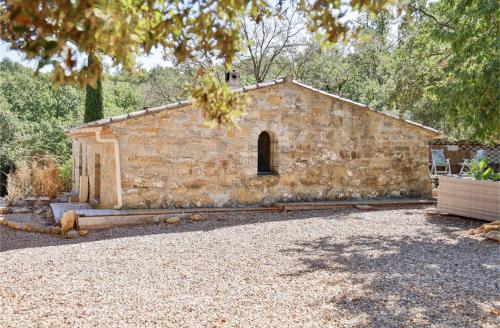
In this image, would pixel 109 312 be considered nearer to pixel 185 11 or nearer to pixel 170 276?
pixel 170 276

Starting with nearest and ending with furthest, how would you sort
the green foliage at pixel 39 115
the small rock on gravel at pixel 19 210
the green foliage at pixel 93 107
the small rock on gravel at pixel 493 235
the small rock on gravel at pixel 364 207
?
the small rock on gravel at pixel 493 235, the small rock on gravel at pixel 364 207, the small rock on gravel at pixel 19 210, the green foliage at pixel 39 115, the green foliage at pixel 93 107

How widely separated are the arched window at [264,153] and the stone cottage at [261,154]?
0.03 metres

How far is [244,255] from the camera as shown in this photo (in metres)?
6.59

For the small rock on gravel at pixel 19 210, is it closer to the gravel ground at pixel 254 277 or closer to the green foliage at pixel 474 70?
the gravel ground at pixel 254 277

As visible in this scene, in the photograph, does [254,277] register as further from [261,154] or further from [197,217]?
[261,154]

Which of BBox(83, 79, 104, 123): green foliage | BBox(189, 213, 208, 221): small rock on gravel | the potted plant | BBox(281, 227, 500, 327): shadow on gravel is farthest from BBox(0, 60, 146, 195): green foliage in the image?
the potted plant

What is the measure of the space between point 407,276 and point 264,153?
6.23 m

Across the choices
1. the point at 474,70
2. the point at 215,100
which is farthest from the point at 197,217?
the point at 215,100

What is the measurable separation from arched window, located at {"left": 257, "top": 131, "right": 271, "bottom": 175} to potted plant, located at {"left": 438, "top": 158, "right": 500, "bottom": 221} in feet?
13.0

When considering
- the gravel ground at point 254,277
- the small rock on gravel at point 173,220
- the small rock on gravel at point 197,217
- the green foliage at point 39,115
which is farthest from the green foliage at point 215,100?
the green foliage at point 39,115

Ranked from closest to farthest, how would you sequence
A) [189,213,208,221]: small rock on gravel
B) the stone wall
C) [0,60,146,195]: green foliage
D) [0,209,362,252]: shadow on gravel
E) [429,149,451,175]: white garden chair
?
[0,209,362,252]: shadow on gravel < [189,213,208,221]: small rock on gravel < the stone wall < [429,149,451,175]: white garden chair < [0,60,146,195]: green foliage

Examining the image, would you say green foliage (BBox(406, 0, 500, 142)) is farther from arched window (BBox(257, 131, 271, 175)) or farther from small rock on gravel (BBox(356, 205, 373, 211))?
arched window (BBox(257, 131, 271, 175))

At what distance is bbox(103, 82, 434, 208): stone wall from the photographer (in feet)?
31.3

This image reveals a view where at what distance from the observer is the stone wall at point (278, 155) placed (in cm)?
955
